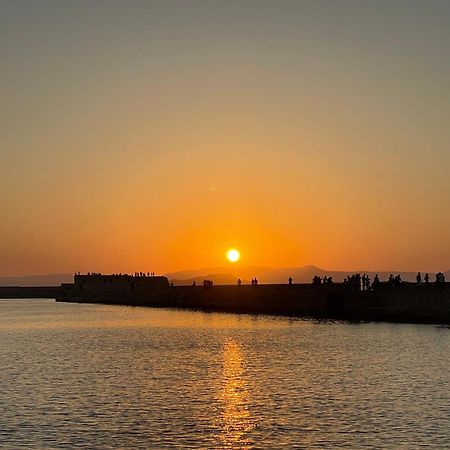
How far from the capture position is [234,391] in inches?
1326

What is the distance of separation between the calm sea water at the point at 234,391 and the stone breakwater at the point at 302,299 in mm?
4570

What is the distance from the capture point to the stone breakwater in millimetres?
65312

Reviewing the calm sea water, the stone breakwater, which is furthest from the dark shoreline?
the calm sea water

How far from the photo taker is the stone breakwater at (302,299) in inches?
2571

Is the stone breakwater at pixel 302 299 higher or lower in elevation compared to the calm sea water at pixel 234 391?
higher

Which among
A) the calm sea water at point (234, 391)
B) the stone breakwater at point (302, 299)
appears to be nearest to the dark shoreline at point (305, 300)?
the stone breakwater at point (302, 299)

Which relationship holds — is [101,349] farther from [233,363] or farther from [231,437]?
[231,437]

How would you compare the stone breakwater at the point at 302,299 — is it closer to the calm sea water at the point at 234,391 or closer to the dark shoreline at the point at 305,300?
the dark shoreline at the point at 305,300

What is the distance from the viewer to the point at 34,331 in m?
77.6

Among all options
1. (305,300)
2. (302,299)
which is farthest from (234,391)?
(302,299)

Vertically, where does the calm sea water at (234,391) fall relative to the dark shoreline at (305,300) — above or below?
below

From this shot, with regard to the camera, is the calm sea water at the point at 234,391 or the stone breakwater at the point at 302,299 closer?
the calm sea water at the point at 234,391

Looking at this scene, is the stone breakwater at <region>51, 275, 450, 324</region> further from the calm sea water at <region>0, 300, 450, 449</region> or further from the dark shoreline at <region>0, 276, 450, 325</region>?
the calm sea water at <region>0, 300, 450, 449</region>

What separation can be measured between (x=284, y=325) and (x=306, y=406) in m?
44.4
